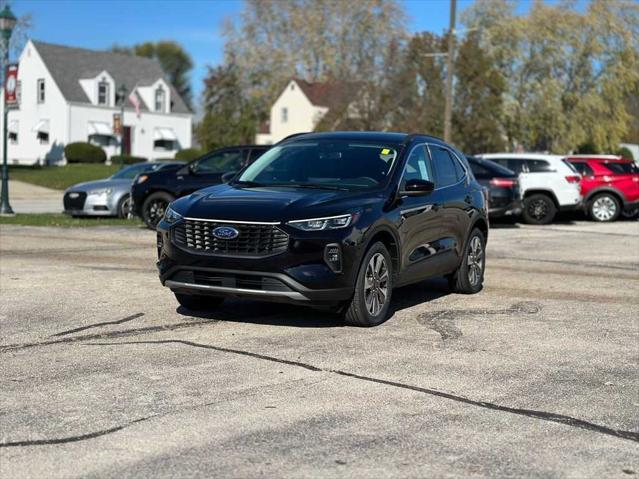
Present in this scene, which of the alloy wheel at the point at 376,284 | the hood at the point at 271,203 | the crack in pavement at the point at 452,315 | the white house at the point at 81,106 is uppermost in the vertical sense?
the white house at the point at 81,106

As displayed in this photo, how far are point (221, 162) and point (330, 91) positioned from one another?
43.0 metres

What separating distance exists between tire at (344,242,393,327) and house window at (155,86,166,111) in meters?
62.8

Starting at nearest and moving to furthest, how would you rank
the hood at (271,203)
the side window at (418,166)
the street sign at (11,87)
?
the hood at (271,203) → the side window at (418,166) → the street sign at (11,87)

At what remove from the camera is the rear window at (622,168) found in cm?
2486

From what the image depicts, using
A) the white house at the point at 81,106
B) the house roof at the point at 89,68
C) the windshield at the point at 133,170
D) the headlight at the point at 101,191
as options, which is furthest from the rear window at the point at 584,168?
the house roof at the point at 89,68

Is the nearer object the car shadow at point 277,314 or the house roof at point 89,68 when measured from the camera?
the car shadow at point 277,314

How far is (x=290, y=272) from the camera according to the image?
7.31 metres

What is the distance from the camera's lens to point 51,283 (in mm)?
9977

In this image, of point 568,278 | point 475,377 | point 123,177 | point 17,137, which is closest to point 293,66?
point 17,137

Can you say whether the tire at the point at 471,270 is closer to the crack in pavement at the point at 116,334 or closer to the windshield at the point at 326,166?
the windshield at the point at 326,166

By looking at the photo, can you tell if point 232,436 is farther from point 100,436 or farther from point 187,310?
point 187,310

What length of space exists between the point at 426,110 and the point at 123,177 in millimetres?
24228

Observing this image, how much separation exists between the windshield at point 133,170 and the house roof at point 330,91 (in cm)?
2566

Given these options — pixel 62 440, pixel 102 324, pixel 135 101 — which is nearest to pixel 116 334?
pixel 102 324
